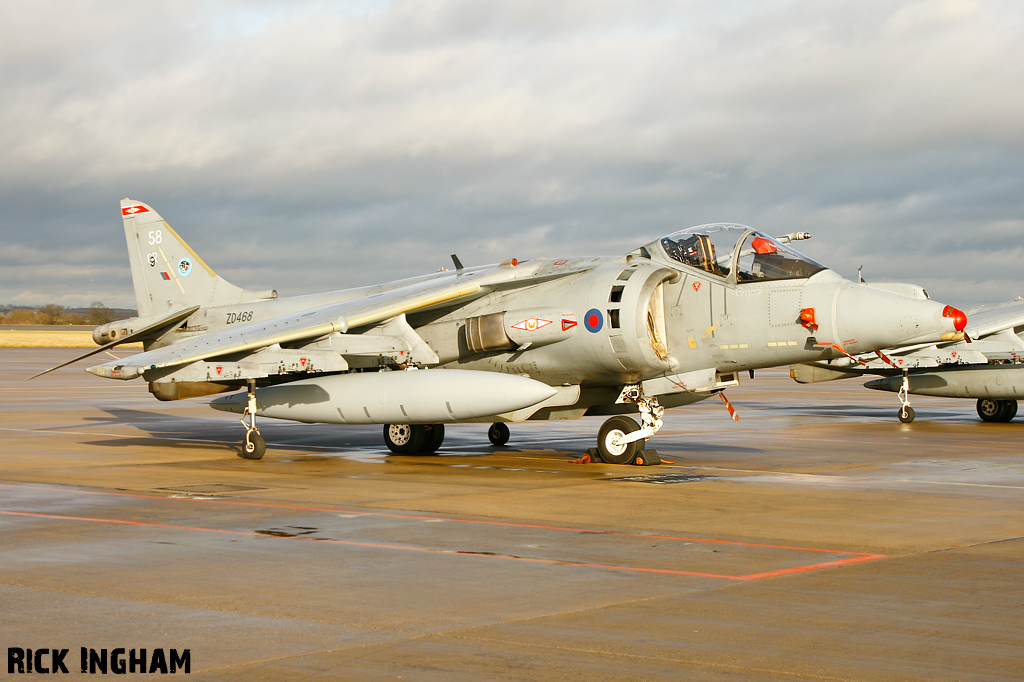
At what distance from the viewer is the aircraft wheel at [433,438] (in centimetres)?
1792

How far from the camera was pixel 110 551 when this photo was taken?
8289 millimetres

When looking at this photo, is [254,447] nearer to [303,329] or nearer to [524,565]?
[303,329]

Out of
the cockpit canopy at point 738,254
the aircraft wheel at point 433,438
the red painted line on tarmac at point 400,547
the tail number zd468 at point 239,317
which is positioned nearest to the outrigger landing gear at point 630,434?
the cockpit canopy at point 738,254

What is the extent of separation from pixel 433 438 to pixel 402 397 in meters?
2.58

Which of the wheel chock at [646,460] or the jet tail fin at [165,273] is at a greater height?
the jet tail fin at [165,273]

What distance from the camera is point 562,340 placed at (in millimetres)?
15711

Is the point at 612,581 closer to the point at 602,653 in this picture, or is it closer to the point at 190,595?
the point at 602,653

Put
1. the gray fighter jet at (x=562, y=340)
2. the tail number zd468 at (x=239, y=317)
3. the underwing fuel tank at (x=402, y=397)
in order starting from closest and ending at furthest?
the gray fighter jet at (x=562, y=340), the underwing fuel tank at (x=402, y=397), the tail number zd468 at (x=239, y=317)

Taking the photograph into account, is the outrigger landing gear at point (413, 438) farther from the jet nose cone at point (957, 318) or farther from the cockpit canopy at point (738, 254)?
the jet nose cone at point (957, 318)

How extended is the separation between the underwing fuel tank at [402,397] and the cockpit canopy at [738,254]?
2944mm

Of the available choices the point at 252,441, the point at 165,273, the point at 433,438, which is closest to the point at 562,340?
the point at 433,438

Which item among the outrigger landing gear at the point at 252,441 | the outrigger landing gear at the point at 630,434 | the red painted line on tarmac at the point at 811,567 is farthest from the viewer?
→ the outrigger landing gear at the point at 252,441

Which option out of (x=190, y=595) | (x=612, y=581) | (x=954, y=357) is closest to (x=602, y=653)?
(x=612, y=581)

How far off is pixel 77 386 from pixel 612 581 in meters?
38.6
